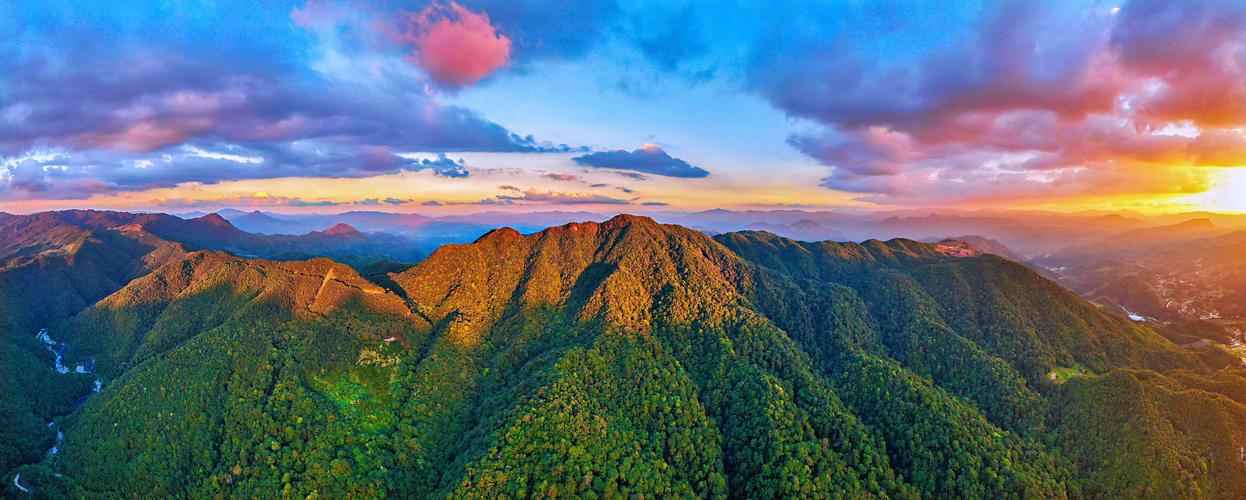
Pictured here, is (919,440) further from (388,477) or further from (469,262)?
(469,262)

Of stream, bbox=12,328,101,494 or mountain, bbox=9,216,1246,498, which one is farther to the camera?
stream, bbox=12,328,101,494

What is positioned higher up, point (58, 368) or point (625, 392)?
point (625, 392)

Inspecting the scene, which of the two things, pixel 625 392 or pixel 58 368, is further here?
pixel 58 368

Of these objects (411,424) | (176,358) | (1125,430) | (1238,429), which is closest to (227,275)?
(176,358)

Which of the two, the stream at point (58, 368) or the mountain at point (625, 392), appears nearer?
the mountain at point (625, 392)

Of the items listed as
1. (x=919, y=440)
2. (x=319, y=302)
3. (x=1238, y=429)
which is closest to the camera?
(x=1238, y=429)
